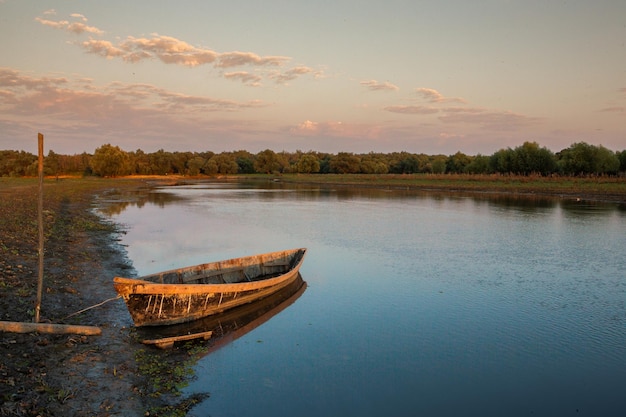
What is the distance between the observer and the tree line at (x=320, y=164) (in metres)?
78.5

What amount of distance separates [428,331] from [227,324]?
16.9ft

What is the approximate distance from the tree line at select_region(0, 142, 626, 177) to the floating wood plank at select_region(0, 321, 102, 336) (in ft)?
256

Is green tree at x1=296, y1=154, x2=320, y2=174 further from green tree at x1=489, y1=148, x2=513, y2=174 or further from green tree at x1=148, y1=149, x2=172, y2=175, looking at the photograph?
green tree at x1=489, y1=148, x2=513, y2=174

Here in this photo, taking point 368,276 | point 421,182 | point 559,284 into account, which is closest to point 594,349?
point 559,284

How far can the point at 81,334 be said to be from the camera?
31.7 ft

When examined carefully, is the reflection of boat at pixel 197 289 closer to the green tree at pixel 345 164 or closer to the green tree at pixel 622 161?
the green tree at pixel 622 161

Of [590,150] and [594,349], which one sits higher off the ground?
[590,150]

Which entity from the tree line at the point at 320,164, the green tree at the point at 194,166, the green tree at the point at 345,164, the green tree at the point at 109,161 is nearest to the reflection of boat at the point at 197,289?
the tree line at the point at 320,164

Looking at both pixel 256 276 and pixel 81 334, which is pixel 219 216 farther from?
pixel 81 334

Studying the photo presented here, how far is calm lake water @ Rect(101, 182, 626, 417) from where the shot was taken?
832cm

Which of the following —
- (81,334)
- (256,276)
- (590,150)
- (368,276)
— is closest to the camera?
(81,334)

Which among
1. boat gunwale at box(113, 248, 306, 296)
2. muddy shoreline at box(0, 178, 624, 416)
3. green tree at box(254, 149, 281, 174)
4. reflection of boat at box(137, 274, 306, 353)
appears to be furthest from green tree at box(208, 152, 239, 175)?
boat gunwale at box(113, 248, 306, 296)

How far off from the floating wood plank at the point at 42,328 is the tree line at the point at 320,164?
7802 cm

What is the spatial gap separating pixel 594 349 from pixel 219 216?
3001 centimetres
